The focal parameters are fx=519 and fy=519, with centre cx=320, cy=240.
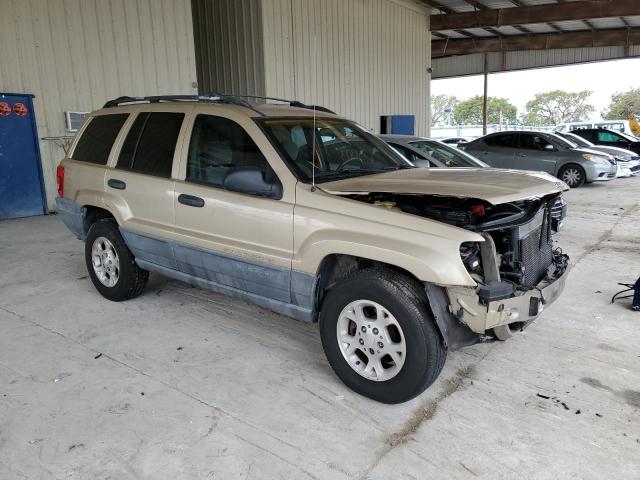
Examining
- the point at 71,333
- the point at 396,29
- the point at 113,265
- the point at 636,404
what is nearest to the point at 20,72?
the point at 113,265

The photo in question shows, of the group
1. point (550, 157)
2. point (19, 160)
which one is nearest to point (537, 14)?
point (550, 157)

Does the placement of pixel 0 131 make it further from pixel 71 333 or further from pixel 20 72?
pixel 71 333

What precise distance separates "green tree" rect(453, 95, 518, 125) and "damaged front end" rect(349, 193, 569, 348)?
224ft

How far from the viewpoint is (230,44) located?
44.8 ft

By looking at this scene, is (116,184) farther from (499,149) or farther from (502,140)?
(502,140)

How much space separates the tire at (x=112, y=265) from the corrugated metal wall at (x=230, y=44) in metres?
9.33

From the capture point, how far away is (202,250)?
12.5ft

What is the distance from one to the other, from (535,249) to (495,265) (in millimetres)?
623

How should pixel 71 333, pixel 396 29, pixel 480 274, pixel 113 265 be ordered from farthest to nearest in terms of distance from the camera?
pixel 396 29 < pixel 113 265 < pixel 71 333 < pixel 480 274

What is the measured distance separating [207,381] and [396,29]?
16.7 m

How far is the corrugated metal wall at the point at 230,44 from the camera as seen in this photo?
13.1 metres

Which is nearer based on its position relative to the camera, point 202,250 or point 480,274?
point 480,274

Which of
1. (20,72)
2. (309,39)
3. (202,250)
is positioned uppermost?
(309,39)

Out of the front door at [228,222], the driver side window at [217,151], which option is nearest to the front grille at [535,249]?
the front door at [228,222]
